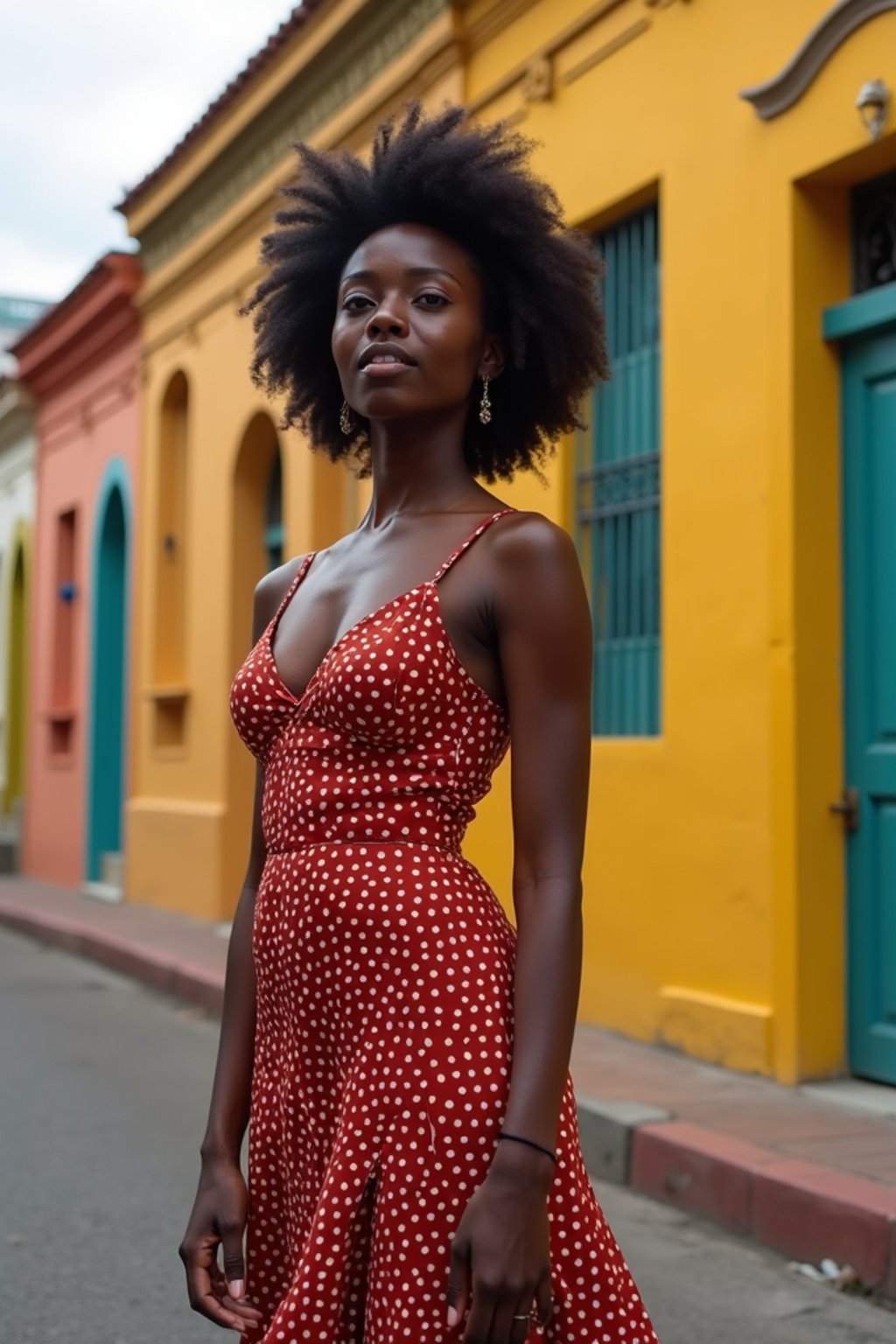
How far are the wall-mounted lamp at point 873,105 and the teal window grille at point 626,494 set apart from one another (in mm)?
1630

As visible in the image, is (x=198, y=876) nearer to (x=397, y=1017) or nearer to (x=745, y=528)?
(x=745, y=528)

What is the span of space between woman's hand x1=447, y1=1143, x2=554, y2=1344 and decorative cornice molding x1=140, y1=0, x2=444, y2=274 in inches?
319

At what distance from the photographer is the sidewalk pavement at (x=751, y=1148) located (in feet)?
14.0

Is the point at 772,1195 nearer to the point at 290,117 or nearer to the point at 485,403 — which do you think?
the point at 485,403

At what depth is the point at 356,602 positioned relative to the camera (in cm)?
196

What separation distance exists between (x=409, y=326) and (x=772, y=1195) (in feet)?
10.7

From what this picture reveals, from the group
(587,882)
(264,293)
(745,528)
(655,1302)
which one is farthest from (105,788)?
(264,293)

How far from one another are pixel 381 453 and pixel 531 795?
0.53 m

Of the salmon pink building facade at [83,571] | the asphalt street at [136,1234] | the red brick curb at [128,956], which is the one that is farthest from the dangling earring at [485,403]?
the salmon pink building facade at [83,571]

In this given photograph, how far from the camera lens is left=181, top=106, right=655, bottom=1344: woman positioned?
1.70m

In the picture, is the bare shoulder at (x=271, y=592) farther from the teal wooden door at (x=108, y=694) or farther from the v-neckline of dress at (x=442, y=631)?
the teal wooden door at (x=108, y=694)

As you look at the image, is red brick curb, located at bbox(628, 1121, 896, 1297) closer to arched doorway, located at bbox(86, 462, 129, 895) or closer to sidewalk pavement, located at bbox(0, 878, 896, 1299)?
sidewalk pavement, located at bbox(0, 878, 896, 1299)

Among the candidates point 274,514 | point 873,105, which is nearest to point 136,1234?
point 873,105

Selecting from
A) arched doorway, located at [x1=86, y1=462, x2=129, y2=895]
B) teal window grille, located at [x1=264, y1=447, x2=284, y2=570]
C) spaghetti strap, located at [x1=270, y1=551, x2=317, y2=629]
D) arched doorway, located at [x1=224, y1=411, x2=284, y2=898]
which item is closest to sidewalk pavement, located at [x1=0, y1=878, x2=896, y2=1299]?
spaghetti strap, located at [x1=270, y1=551, x2=317, y2=629]
